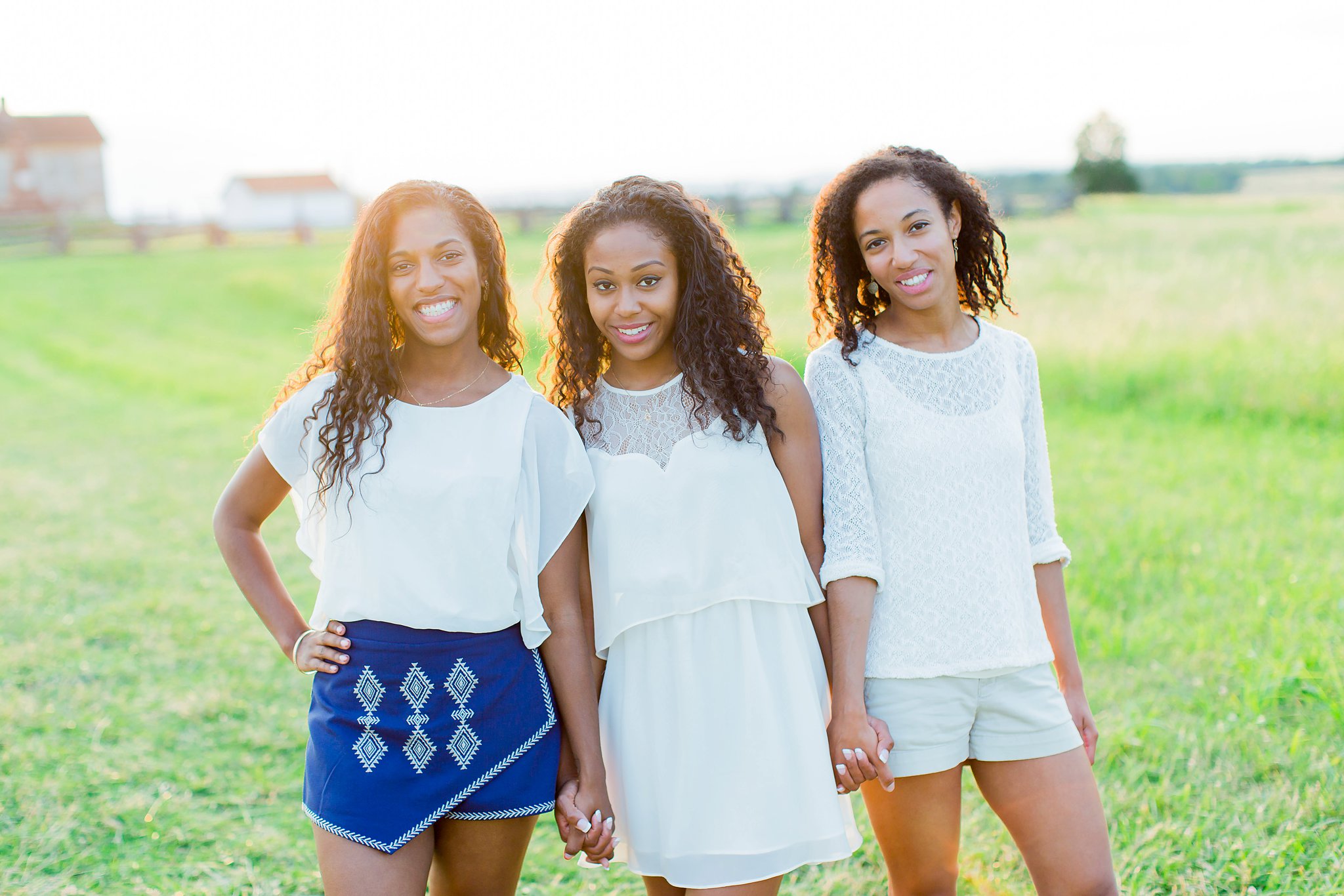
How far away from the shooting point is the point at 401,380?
2508 mm

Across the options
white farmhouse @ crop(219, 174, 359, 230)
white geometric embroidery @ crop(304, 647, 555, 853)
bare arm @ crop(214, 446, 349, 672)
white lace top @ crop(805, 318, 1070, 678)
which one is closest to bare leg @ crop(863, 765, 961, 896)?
white lace top @ crop(805, 318, 1070, 678)

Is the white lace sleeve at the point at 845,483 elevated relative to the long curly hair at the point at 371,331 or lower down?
lower down

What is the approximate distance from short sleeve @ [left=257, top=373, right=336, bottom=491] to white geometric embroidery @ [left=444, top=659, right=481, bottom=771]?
588 mm

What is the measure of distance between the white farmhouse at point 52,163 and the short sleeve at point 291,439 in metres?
50.1

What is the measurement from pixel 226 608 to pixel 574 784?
437cm

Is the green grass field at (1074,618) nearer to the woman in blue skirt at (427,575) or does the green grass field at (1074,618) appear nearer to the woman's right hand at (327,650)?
the woman in blue skirt at (427,575)

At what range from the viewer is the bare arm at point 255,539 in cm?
249

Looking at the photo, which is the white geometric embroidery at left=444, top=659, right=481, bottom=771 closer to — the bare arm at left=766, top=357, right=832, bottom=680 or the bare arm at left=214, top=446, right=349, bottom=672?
the bare arm at left=214, top=446, right=349, bottom=672

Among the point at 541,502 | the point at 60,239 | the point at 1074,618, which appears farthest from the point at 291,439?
the point at 60,239

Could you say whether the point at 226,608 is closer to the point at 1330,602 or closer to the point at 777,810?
the point at 777,810

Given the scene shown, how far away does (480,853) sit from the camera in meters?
2.37

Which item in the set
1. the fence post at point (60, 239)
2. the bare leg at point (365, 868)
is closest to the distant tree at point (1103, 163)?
the fence post at point (60, 239)

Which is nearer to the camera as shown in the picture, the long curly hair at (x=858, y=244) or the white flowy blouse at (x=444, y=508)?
the white flowy blouse at (x=444, y=508)

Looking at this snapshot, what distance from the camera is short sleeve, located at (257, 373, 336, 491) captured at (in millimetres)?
2422
